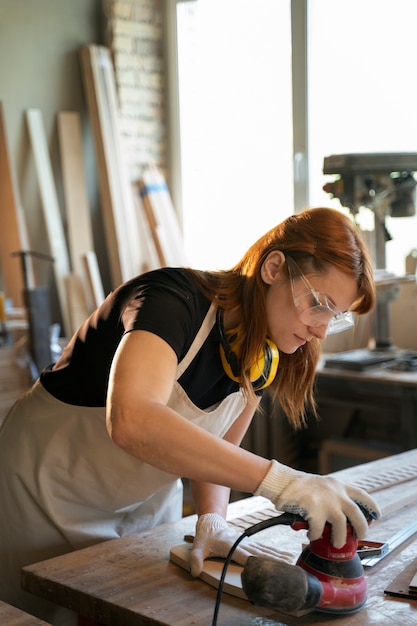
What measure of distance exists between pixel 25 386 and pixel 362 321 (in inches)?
70.0

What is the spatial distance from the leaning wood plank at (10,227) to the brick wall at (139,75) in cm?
74

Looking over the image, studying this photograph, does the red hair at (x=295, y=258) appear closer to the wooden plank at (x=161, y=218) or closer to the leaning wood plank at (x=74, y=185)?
the wooden plank at (x=161, y=218)

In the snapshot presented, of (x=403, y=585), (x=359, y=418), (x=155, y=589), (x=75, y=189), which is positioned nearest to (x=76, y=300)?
(x=75, y=189)

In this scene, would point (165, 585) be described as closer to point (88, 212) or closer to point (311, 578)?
point (311, 578)

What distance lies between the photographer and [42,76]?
15.3 ft

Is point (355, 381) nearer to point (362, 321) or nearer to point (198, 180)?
point (362, 321)

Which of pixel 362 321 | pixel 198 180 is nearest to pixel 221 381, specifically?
pixel 362 321

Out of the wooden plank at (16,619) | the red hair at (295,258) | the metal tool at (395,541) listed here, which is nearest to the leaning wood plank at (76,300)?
the red hair at (295,258)

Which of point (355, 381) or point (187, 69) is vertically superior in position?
point (187, 69)

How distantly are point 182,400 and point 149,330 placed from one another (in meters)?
0.30

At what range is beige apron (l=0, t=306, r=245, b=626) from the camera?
6.03 ft

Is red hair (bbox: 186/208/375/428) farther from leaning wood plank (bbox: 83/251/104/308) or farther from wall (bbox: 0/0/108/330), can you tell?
wall (bbox: 0/0/108/330)

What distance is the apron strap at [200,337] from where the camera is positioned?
164 centimetres

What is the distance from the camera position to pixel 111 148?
4.66 meters
